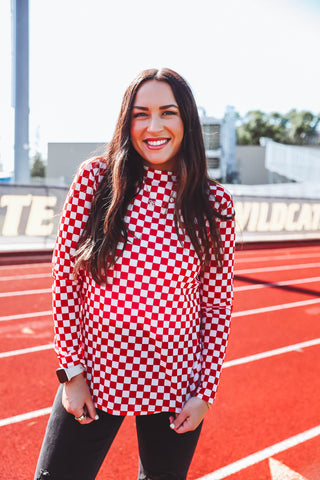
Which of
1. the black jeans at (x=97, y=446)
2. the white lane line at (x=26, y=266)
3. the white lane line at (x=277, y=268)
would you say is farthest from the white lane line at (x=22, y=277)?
the black jeans at (x=97, y=446)

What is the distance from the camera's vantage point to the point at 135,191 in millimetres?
1519

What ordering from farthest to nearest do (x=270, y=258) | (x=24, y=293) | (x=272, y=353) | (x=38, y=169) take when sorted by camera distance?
1. (x=38, y=169)
2. (x=270, y=258)
3. (x=24, y=293)
4. (x=272, y=353)

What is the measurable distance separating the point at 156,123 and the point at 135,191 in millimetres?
231

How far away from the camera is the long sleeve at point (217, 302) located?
154cm

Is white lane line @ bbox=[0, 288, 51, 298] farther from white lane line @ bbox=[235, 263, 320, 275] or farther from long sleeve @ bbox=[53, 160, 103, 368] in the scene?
long sleeve @ bbox=[53, 160, 103, 368]

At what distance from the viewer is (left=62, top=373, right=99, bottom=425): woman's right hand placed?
4.66 feet

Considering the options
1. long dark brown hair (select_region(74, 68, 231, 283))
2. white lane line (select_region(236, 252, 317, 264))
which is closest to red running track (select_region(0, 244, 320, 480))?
long dark brown hair (select_region(74, 68, 231, 283))

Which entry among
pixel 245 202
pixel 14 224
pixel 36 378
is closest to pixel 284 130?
pixel 245 202

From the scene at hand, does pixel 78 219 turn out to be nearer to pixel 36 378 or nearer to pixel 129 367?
pixel 129 367

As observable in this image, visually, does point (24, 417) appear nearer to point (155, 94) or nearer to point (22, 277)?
point (155, 94)

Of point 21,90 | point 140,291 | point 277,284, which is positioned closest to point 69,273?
point 140,291

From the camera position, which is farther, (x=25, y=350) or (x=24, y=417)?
(x=25, y=350)

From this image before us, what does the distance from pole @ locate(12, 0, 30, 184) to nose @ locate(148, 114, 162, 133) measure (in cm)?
1102

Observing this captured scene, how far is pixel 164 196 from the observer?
5.01 feet
